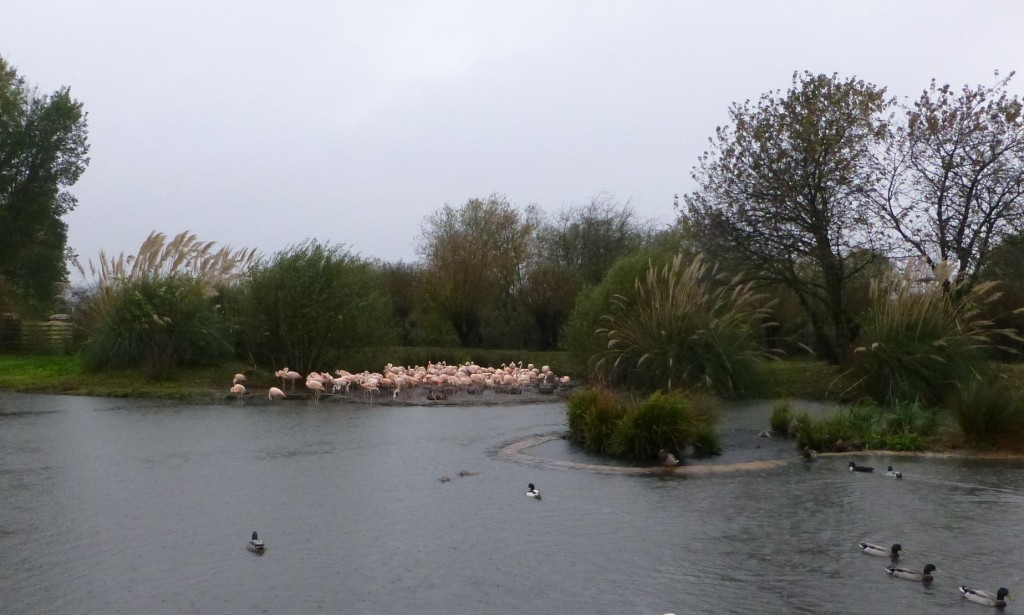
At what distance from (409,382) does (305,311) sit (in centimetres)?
325

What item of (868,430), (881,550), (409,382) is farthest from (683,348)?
(881,550)

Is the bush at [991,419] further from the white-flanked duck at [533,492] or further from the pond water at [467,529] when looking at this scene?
the white-flanked duck at [533,492]

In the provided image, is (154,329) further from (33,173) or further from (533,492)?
(33,173)

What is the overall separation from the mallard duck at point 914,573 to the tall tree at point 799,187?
16477mm

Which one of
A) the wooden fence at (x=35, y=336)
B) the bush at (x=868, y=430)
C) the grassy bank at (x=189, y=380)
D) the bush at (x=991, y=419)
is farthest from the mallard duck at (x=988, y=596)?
the wooden fence at (x=35, y=336)

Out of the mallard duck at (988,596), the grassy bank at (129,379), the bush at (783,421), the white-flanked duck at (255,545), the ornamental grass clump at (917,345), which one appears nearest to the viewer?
the mallard duck at (988,596)

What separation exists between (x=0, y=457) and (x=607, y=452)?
26.3 ft

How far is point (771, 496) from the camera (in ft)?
34.3

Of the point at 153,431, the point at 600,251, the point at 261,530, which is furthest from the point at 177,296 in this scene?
the point at 600,251

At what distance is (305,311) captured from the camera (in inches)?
931

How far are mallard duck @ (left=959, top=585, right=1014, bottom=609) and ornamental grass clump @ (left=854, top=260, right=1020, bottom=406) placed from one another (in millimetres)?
10637

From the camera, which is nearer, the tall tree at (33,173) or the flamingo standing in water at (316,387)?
the flamingo standing in water at (316,387)

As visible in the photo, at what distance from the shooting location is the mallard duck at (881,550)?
7.77 meters

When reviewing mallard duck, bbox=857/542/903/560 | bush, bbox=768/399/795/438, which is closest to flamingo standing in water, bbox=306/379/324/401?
bush, bbox=768/399/795/438
